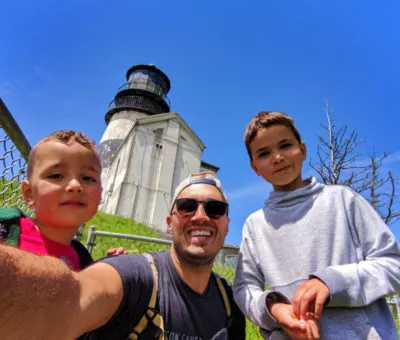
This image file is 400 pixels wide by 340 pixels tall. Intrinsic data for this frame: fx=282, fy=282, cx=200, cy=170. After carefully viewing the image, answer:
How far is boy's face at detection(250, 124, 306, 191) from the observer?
1.87 meters

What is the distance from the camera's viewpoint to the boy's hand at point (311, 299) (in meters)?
1.28

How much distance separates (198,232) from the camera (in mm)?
1845

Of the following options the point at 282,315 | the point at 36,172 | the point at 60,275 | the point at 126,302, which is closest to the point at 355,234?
the point at 282,315

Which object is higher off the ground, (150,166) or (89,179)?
(150,166)

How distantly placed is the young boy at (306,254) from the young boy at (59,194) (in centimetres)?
108

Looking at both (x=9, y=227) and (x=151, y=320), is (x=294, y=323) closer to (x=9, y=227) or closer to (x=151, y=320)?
(x=151, y=320)

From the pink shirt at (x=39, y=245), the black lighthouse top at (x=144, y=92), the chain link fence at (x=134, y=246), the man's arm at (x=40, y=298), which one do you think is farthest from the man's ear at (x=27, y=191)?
the black lighthouse top at (x=144, y=92)

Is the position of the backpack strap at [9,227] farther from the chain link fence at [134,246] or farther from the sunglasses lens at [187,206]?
the chain link fence at [134,246]

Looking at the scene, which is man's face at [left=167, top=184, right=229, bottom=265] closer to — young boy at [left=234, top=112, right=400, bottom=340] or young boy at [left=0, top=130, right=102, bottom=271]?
young boy at [left=234, top=112, right=400, bottom=340]

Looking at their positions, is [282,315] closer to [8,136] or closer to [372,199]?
[8,136]

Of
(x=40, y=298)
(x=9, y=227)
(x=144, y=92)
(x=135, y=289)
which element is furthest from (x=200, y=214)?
(x=144, y=92)

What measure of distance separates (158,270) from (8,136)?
176 centimetres

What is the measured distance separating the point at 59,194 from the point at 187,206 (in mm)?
799

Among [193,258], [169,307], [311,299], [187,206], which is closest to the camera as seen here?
[311,299]
